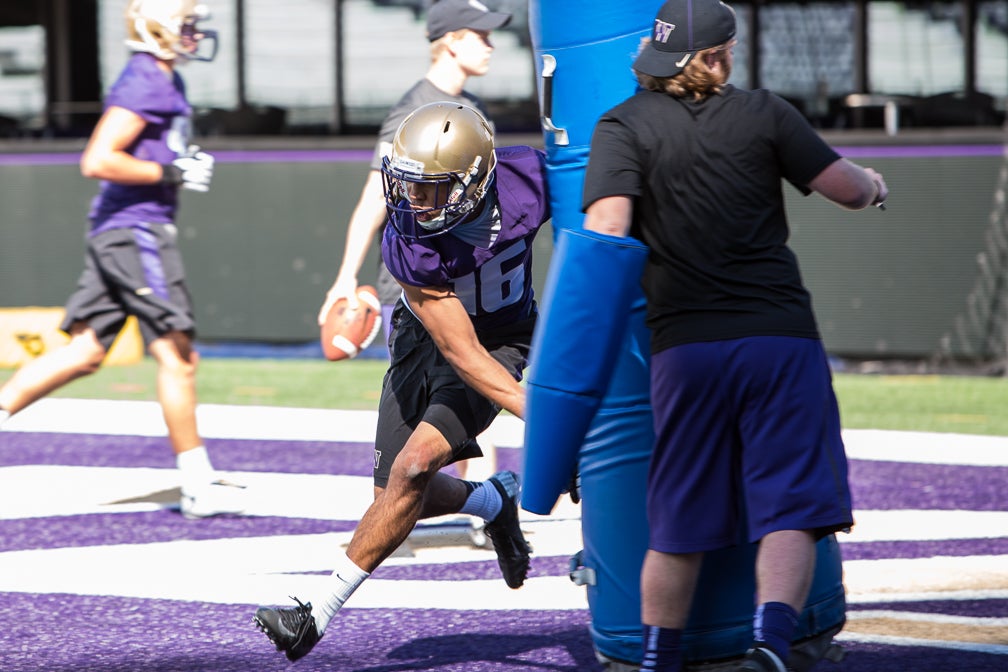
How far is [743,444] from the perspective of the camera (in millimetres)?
3555

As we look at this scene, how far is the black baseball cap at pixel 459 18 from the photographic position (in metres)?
5.90

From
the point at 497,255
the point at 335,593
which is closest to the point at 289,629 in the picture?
the point at 335,593

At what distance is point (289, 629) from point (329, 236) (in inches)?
314

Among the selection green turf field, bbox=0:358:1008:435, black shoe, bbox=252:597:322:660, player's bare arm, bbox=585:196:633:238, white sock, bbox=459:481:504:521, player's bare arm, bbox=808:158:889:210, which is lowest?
green turf field, bbox=0:358:1008:435

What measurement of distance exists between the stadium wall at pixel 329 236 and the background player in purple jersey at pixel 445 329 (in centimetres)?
661

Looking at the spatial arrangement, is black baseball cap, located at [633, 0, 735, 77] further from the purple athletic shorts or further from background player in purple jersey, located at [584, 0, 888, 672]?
the purple athletic shorts

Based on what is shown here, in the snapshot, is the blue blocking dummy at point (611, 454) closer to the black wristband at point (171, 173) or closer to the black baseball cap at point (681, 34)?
the black baseball cap at point (681, 34)

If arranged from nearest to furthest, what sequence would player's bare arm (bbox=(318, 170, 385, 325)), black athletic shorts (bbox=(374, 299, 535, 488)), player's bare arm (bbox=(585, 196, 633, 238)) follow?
1. player's bare arm (bbox=(585, 196, 633, 238))
2. black athletic shorts (bbox=(374, 299, 535, 488))
3. player's bare arm (bbox=(318, 170, 385, 325))

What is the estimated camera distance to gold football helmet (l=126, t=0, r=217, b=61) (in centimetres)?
636

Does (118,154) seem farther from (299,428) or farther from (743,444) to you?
(743,444)

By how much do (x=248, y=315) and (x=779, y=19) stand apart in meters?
4.47

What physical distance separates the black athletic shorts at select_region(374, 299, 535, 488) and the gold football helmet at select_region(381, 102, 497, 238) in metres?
0.50

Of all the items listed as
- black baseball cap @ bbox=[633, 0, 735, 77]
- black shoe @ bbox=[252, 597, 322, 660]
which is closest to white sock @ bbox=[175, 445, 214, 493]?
black shoe @ bbox=[252, 597, 322, 660]

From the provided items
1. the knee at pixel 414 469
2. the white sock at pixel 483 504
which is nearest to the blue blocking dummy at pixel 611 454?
the knee at pixel 414 469
